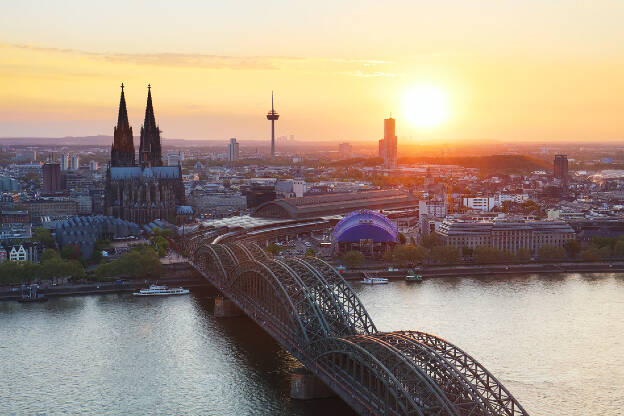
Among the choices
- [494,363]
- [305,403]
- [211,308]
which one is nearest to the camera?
[305,403]

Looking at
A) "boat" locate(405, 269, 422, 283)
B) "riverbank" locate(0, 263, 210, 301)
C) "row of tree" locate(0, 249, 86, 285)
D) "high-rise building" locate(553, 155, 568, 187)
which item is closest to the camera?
"riverbank" locate(0, 263, 210, 301)

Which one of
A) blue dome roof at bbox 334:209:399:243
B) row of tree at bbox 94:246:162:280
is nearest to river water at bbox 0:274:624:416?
row of tree at bbox 94:246:162:280

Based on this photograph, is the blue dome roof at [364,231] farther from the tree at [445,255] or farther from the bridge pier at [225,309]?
the bridge pier at [225,309]

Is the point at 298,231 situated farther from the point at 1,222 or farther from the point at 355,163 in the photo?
the point at 355,163

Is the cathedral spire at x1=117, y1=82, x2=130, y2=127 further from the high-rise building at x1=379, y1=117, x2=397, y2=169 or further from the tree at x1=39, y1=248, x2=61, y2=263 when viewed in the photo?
the high-rise building at x1=379, y1=117, x2=397, y2=169

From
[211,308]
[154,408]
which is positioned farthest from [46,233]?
[154,408]

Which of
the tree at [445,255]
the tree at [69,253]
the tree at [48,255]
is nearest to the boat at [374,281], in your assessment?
the tree at [445,255]
